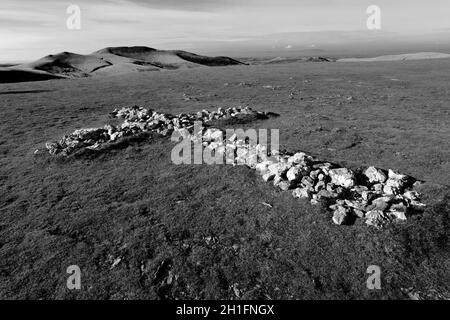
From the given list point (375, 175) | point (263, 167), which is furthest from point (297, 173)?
point (375, 175)

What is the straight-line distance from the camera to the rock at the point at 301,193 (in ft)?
47.4

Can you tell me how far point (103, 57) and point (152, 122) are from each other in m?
171

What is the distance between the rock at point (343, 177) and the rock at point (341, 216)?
1.84 m

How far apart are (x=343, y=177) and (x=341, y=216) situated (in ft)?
8.92

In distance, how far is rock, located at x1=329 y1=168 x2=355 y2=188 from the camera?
14.6m

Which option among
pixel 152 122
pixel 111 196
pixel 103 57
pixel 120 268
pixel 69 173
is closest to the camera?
pixel 120 268

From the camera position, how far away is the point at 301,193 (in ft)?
48.0

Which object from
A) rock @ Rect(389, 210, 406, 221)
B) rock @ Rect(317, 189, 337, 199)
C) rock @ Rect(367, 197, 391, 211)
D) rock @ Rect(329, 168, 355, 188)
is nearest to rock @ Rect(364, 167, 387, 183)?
rock @ Rect(329, 168, 355, 188)

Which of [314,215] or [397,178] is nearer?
[314,215]
